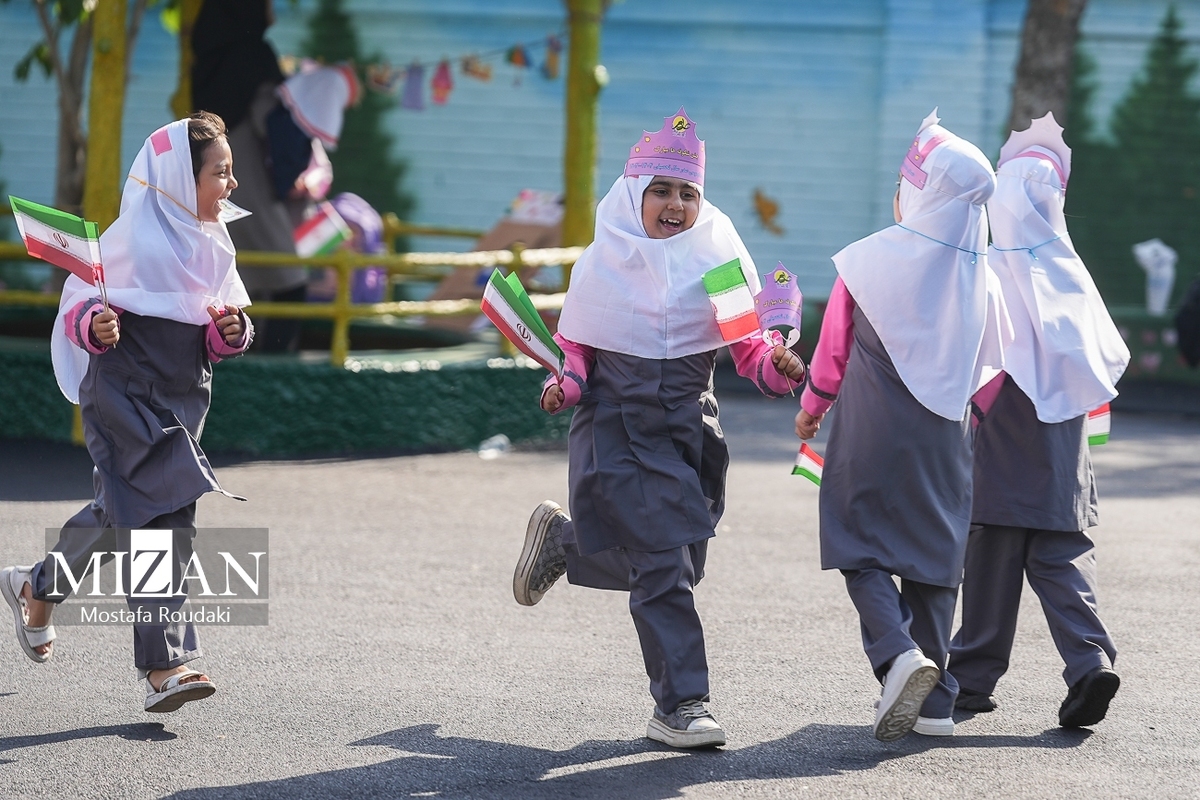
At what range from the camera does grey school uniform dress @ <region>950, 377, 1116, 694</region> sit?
4547 mm

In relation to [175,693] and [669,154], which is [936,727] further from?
[175,693]

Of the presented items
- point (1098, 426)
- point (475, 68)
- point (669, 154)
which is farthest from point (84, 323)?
point (475, 68)

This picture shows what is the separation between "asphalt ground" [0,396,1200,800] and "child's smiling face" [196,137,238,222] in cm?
151

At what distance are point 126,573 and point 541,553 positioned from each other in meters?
1.30

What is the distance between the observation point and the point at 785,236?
15766 millimetres

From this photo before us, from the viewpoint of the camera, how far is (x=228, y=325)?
14.7 feet

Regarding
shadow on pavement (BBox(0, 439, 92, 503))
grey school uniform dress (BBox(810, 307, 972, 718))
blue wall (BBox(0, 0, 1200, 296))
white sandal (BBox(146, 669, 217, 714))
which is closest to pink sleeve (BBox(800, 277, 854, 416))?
grey school uniform dress (BBox(810, 307, 972, 718))

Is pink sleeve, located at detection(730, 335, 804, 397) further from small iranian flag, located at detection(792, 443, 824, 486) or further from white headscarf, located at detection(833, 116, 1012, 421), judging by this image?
small iranian flag, located at detection(792, 443, 824, 486)

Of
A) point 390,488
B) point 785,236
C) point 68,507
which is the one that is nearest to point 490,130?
point 785,236

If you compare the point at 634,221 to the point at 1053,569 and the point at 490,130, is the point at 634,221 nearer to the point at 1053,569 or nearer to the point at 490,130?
the point at 1053,569

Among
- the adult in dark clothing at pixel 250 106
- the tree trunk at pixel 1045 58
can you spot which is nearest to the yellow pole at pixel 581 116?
the adult in dark clothing at pixel 250 106

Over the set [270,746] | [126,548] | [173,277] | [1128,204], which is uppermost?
[1128,204]

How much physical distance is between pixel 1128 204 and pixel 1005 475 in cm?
1224

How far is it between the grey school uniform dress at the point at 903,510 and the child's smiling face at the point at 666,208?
0.68 metres
